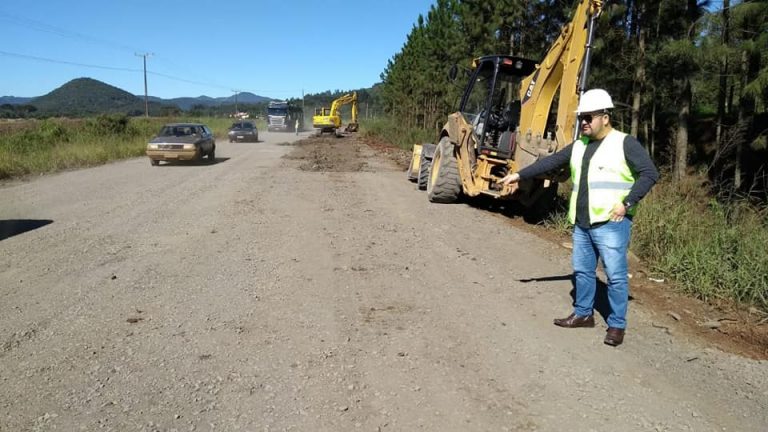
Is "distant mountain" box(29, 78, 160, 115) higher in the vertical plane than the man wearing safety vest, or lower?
higher

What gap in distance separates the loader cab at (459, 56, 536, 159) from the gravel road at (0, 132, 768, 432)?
2.09 metres

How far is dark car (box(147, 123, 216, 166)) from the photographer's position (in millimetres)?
18703

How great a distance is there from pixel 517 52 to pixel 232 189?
1267 cm

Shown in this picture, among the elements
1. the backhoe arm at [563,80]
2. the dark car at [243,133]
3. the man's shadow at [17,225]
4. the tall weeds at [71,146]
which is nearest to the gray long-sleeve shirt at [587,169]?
the backhoe arm at [563,80]

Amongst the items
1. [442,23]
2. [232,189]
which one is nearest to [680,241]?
[232,189]

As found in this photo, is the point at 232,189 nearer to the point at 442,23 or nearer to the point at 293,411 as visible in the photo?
the point at 293,411

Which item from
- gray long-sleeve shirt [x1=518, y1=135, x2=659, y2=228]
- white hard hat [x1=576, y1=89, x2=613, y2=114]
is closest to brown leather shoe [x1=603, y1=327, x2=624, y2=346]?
gray long-sleeve shirt [x1=518, y1=135, x2=659, y2=228]

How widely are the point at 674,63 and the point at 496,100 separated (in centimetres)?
489

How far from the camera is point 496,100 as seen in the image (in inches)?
396

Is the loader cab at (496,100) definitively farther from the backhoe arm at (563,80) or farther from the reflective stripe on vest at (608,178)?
the reflective stripe on vest at (608,178)

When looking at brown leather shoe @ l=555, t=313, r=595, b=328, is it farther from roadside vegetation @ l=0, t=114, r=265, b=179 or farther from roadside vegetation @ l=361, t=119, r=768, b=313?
roadside vegetation @ l=0, t=114, r=265, b=179

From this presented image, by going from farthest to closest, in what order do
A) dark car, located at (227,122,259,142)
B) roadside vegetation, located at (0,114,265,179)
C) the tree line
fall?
1. dark car, located at (227,122,259,142)
2. roadside vegetation, located at (0,114,265,179)
3. the tree line

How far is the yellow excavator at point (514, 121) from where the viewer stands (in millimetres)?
7809

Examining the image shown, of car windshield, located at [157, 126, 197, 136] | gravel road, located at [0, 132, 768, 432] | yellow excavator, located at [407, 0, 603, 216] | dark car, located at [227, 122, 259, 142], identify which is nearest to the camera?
gravel road, located at [0, 132, 768, 432]
